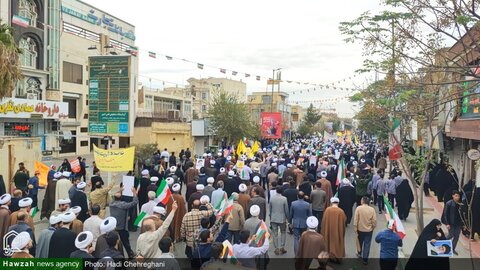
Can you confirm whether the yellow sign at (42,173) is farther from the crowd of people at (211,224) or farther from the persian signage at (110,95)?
the persian signage at (110,95)

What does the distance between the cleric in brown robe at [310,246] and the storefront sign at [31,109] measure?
1006 inches

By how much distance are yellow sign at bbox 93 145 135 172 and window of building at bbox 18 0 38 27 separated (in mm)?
23963

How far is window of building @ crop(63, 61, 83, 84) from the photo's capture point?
1447 inches

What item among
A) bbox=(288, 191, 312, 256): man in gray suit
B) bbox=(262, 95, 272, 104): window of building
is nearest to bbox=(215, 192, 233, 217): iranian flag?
bbox=(288, 191, 312, 256): man in gray suit

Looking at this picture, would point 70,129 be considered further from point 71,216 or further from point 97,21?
point 71,216

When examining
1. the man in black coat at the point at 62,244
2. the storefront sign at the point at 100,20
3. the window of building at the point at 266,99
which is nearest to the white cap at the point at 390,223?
the man in black coat at the point at 62,244

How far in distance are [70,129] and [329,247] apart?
33.8 m

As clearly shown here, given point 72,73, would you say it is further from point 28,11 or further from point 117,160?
point 117,160

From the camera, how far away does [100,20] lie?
41594mm

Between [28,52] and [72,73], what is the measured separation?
534cm

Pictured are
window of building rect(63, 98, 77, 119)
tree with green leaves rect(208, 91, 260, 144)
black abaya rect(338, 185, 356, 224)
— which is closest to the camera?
black abaya rect(338, 185, 356, 224)

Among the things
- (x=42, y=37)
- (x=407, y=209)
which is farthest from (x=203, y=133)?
(x=407, y=209)

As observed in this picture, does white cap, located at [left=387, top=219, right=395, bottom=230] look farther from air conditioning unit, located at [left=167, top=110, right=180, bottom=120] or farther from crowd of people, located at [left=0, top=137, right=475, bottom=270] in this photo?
air conditioning unit, located at [left=167, top=110, right=180, bottom=120]

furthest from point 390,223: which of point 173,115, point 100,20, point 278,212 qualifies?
point 173,115
